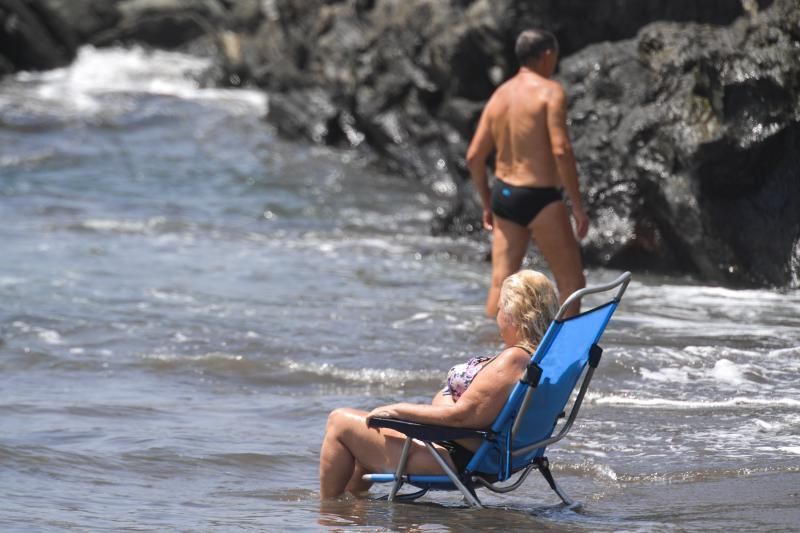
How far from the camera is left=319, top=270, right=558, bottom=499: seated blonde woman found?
5012 mm

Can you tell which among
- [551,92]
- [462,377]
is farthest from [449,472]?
[551,92]

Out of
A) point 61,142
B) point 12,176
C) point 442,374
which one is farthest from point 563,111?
point 61,142

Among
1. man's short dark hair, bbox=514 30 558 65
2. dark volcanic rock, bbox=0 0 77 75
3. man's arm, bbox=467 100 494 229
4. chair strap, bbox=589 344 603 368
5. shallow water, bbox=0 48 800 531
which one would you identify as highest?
dark volcanic rock, bbox=0 0 77 75

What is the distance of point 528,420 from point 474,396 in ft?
0.72

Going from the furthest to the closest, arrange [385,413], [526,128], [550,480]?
[526,128] < [550,480] < [385,413]

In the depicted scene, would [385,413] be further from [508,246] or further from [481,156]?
[481,156]

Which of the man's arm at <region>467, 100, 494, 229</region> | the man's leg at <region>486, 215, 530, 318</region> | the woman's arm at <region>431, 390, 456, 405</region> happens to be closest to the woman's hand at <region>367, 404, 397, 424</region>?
the woman's arm at <region>431, 390, 456, 405</region>

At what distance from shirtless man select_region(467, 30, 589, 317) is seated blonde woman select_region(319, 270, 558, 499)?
3.23 metres

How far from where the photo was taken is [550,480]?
524 centimetres

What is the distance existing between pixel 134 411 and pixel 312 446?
1.27 meters

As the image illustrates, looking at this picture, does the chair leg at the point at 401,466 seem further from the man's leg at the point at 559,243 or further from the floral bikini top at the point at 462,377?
the man's leg at the point at 559,243

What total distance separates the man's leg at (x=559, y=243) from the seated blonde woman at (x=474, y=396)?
3352 millimetres

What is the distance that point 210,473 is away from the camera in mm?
6406

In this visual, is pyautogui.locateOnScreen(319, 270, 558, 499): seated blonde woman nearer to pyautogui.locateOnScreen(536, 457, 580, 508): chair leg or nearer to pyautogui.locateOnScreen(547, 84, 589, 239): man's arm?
pyautogui.locateOnScreen(536, 457, 580, 508): chair leg
